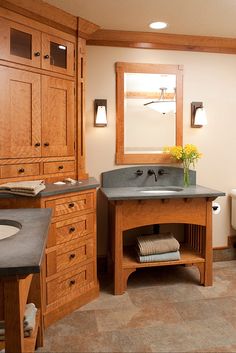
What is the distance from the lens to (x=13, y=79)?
2.34 meters

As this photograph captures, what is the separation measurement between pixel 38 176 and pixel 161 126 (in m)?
1.39

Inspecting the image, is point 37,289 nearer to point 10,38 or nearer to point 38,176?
point 38,176

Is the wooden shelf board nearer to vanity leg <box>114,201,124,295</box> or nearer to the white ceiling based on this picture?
vanity leg <box>114,201,124,295</box>

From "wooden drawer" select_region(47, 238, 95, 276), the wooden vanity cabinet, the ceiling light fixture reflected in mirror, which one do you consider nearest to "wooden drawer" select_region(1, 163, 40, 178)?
the wooden vanity cabinet

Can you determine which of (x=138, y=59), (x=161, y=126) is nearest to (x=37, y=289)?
(x=161, y=126)

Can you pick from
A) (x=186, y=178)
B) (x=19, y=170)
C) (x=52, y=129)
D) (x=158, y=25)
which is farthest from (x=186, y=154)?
(x=19, y=170)

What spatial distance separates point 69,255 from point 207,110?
80.3 inches

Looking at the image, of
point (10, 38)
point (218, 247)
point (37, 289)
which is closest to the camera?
point (37, 289)

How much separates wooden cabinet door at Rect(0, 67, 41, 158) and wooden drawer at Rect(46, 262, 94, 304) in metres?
0.95

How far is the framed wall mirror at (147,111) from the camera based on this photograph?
3.20 meters

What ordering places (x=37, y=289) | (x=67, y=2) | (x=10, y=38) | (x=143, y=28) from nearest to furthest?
(x=37, y=289) → (x=10, y=38) → (x=67, y=2) → (x=143, y=28)

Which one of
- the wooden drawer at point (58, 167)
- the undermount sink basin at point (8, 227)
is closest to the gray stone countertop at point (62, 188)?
the wooden drawer at point (58, 167)

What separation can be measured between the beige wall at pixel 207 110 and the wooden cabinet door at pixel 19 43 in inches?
28.7

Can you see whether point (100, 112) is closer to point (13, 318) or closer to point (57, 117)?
point (57, 117)
